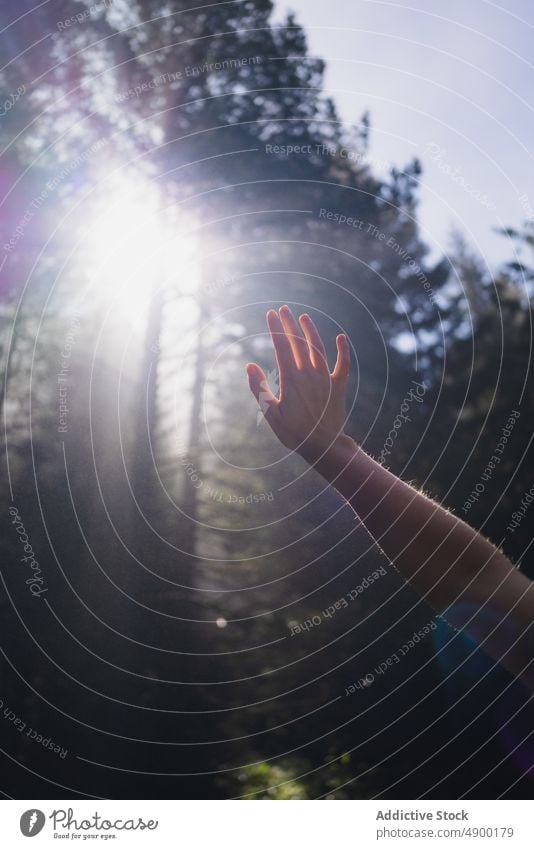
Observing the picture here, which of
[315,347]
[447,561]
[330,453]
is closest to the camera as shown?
[447,561]

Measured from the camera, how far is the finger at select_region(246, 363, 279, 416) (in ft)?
4.39

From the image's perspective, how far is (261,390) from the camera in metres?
1.37

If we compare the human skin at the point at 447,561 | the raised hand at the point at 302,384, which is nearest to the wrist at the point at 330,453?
the human skin at the point at 447,561

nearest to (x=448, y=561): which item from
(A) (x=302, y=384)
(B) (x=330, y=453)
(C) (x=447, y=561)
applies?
(C) (x=447, y=561)

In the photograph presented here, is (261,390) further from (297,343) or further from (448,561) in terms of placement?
(448,561)

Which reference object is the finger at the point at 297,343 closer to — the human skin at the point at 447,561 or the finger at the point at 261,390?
the finger at the point at 261,390

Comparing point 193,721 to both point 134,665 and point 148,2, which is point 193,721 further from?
point 148,2

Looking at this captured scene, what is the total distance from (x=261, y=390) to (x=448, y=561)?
0.60 m

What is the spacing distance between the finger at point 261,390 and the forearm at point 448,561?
406 mm

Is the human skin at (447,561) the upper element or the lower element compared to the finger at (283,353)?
lower

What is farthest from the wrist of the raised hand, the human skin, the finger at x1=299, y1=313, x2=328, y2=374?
the finger at x1=299, y1=313, x2=328, y2=374

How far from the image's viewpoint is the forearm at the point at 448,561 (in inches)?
35.1

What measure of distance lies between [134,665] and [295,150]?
3.13 metres
